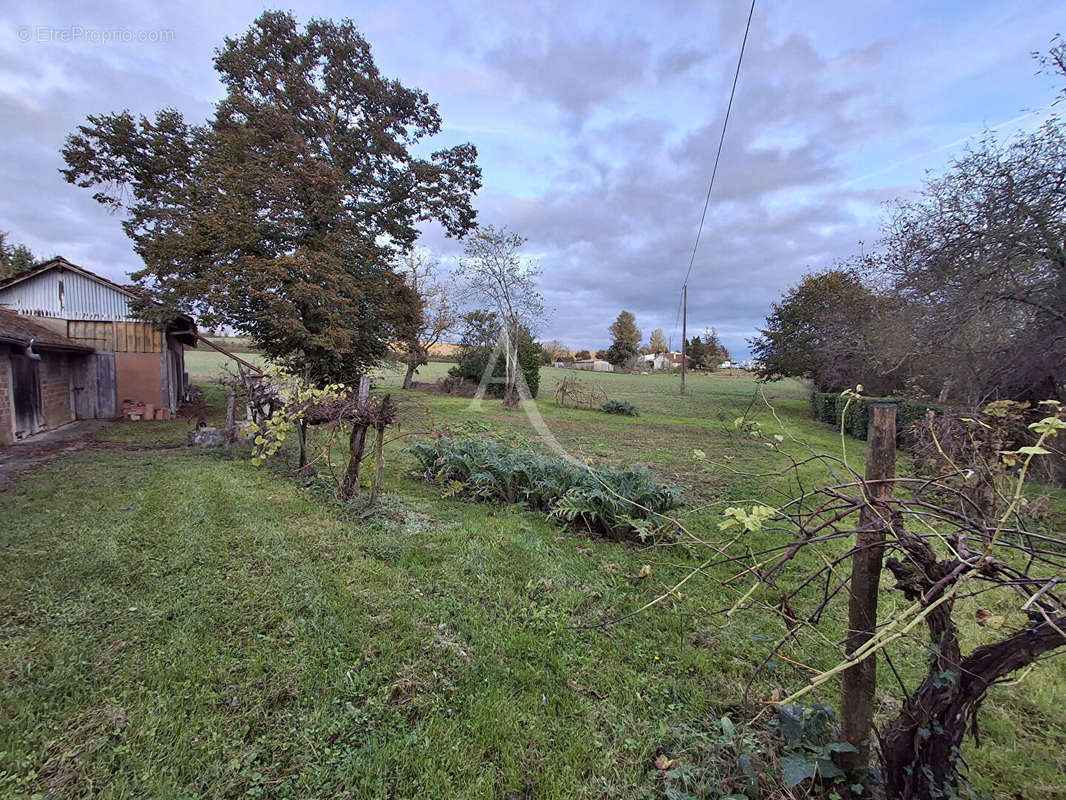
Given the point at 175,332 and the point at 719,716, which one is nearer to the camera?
the point at 719,716

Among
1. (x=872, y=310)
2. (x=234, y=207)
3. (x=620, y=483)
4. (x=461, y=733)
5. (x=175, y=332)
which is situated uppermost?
(x=234, y=207)

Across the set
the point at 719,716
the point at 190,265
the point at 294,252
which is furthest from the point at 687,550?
the point at 190,265

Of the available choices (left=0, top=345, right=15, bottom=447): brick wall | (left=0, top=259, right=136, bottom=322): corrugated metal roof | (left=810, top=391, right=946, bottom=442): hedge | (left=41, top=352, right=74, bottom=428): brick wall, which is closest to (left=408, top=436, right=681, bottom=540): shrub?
(left=810, top=391, right=946, bottom=442): hedge

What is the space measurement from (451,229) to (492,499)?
1165 centimetres

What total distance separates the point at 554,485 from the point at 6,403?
10358 mm

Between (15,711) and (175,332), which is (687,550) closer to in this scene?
(15,711)

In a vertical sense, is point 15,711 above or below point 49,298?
below

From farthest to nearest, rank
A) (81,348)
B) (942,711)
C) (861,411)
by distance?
1. (861,411)
2. (81,348)
3. (942,711)

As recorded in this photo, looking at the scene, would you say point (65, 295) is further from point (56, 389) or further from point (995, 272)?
point (995, 272)

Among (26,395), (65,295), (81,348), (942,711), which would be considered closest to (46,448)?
(26,395)

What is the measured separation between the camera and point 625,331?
5312 cm

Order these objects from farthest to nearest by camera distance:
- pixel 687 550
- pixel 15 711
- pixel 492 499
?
pixel 492 499 < pixel 687 550 < pixel 15 711

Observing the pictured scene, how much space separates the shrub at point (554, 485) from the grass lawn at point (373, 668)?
0.34 metres

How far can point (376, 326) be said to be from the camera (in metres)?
12.8
